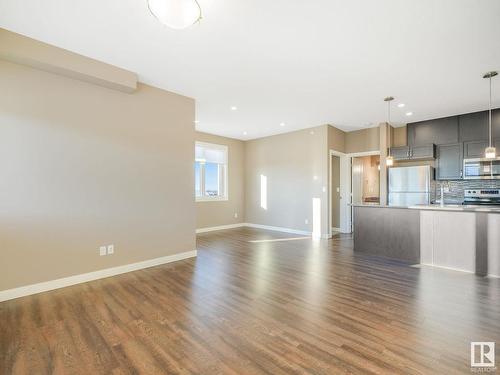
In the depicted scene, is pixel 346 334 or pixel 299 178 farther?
pixel 299 178

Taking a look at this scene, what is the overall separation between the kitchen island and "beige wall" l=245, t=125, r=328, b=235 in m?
1.52

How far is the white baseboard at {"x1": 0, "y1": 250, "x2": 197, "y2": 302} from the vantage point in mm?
2784

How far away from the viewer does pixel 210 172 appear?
7.26m

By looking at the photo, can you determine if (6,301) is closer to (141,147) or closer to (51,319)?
(51,319)

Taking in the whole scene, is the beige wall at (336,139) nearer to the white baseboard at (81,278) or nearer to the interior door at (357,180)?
the interior door at (357,180)

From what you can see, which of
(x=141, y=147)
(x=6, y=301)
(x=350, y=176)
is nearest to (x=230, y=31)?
(x=141, y=147)

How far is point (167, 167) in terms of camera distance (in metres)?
4.12

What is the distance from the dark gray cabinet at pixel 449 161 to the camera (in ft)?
17.2

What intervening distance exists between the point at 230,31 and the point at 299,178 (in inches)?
186

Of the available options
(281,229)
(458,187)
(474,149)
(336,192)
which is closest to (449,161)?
(474,149)

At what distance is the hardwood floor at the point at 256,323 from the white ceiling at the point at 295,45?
114 inches

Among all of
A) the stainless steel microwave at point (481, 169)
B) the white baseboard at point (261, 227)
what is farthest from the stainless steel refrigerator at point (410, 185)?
the white baseboard at point (261, 227)

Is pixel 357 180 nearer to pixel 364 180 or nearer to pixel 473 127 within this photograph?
pixel 364 180

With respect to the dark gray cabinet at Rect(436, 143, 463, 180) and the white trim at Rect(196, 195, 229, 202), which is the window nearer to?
the white trim at Rect(196, 195, 229, 202)
